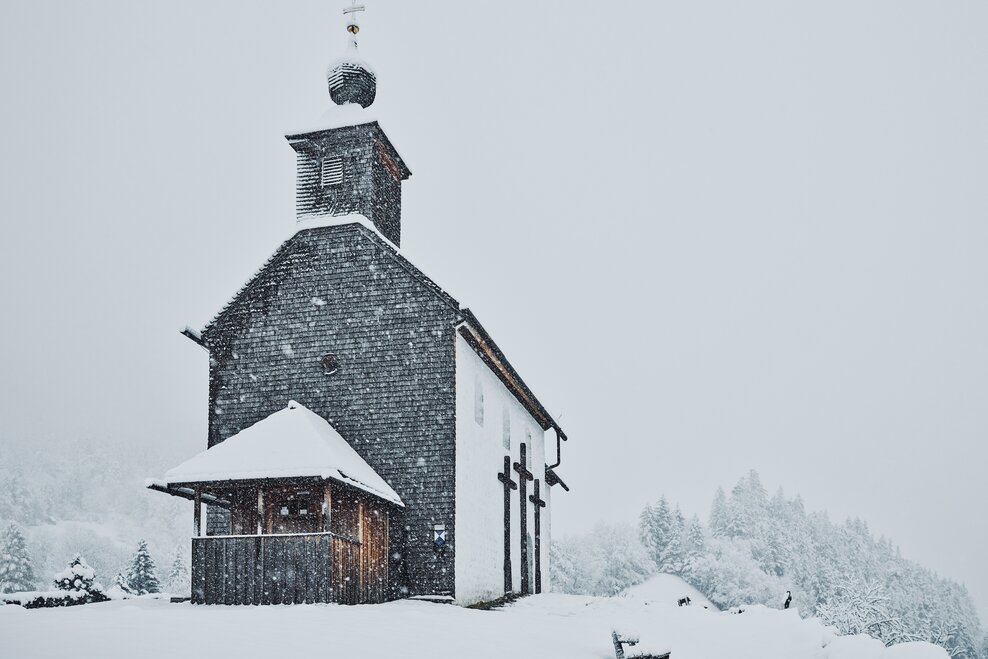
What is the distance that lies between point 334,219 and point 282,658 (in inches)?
545

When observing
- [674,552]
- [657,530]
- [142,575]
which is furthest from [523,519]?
[657,530]

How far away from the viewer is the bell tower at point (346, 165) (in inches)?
905

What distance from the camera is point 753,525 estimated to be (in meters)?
130

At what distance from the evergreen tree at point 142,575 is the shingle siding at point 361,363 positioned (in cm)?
2386

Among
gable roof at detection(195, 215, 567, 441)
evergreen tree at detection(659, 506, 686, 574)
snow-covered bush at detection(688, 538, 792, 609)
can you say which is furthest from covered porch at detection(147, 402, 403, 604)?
evergreen tree at detection(659, 506, 686, 574)

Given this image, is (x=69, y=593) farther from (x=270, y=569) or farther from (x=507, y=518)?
(x=507, y=518)

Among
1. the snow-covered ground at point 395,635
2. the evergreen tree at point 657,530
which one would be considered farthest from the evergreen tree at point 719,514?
the snow-covered ground at point 395,635

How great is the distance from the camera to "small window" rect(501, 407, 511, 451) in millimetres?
26141

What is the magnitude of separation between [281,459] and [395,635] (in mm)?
6571

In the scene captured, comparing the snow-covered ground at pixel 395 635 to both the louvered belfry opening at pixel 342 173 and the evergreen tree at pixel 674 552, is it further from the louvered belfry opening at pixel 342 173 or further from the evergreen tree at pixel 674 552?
the evergreen tree at pixel 674 552

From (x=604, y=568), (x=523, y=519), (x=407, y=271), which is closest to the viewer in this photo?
(x=407, y=271)

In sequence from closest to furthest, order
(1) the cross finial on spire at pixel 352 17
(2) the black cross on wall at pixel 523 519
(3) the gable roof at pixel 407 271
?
1. (3) the gable roof at pixel 407 271
2. (1) the cross finial on spire at pixel 352 17
3. (2) the black cross on wall at pixel 523 519

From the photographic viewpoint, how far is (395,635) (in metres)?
11.9

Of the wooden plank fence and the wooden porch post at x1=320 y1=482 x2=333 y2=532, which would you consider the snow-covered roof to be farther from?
the wooden plank fence
